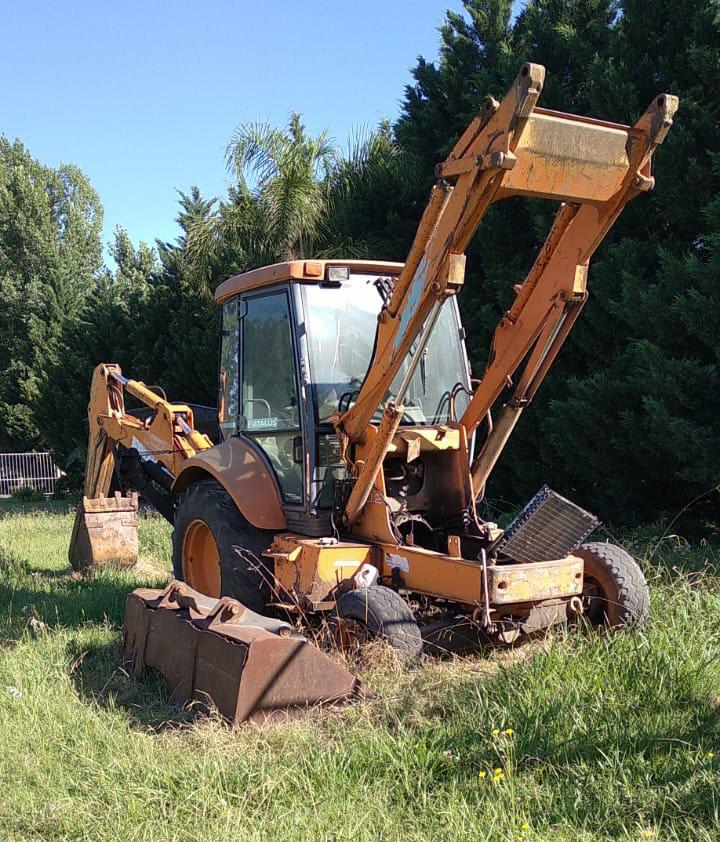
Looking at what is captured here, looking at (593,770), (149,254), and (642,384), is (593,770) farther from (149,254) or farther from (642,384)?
(149,254)

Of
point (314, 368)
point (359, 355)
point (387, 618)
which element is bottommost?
point (387, 618)

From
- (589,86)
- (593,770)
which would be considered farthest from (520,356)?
(589,86)

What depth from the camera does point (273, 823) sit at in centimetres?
351

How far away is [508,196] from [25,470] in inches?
1069

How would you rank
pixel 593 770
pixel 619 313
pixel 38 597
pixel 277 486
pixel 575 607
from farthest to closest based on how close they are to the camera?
pixel 619 313
pixel 38 597
pixel 277 486
pixel 575 607
pixel 593 770

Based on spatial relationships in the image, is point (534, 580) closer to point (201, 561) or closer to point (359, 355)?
point (359, 355)

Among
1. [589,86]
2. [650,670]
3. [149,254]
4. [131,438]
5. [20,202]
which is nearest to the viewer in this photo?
[650,670]

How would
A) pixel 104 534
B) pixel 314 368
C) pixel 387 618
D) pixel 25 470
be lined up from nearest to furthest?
pixel 387 618
pixel 314 368
pixel 104 534
pixel 25 470

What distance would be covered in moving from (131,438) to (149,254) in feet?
98.1

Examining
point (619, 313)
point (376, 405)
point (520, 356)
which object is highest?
point (619, 313)

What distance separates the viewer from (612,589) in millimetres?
5430

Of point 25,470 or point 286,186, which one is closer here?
point 286,186

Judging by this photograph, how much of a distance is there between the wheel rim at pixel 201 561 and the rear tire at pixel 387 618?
2.00m

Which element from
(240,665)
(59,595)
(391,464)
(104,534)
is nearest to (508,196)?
(391,464)
